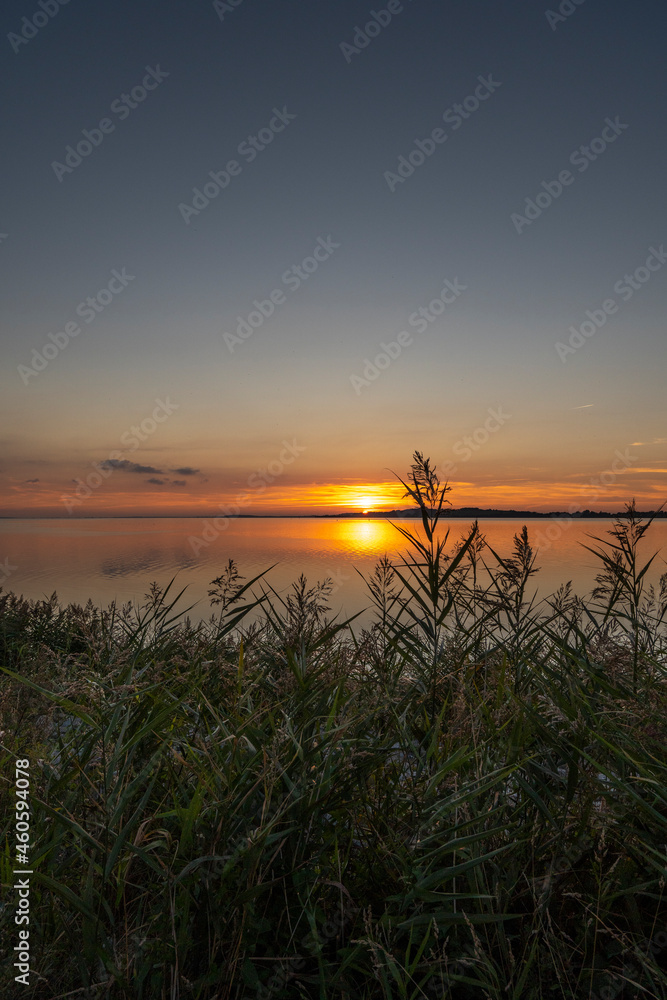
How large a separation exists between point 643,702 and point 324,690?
4.56ft

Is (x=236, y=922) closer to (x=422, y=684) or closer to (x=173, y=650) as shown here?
(x=422, y=684)

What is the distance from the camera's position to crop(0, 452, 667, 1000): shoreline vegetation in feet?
5.52

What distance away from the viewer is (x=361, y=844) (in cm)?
215

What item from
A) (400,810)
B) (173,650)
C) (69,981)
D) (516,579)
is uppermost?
(516,579)

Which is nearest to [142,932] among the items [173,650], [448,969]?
[448,969]

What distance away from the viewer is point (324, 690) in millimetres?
2490

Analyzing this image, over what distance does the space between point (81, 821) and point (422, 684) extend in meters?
1.60

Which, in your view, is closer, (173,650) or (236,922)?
(236,922)

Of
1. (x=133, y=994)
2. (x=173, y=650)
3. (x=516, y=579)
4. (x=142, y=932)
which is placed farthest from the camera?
(x=173, y=650)

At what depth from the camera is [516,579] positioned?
2811 mm

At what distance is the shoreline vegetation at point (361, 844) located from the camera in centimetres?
168

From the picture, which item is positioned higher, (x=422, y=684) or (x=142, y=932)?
(x=422, y=684)

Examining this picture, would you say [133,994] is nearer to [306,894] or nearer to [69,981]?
[69,981]

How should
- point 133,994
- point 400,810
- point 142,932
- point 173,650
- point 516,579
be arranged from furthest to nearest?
point 173,650, point 516,579, point 400,810, point 142,932, point 133,994
